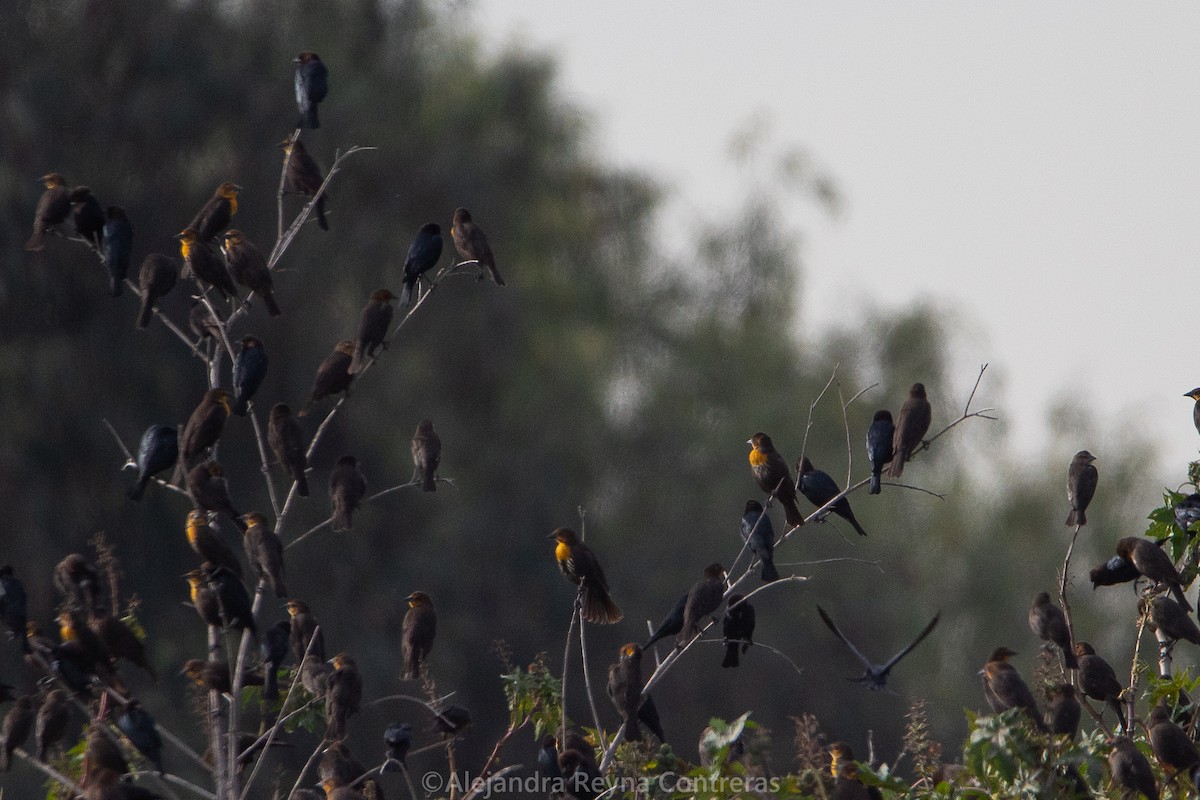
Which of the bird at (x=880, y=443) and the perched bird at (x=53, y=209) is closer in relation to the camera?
the bird at (x=880, y=443)

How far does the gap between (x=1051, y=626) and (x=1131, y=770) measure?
1.35 metres

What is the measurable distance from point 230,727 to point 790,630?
15526mm

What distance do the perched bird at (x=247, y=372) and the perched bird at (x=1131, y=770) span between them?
3.67 meters

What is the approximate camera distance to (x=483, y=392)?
18.8 m

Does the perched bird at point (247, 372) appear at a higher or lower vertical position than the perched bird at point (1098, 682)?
higher

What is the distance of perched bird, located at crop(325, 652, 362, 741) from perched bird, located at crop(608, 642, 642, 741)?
986 millimetres

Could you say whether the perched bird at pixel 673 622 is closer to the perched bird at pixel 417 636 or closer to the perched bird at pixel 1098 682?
the perched bird at pixel 417 636

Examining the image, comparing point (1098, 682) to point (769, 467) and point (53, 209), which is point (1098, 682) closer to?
point (769, 467)

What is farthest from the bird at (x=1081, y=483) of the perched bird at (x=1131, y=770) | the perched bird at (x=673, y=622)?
the perched bird at (x=1131, y=770)

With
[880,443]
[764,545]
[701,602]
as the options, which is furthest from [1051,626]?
[880,443]

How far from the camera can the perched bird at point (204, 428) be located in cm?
641

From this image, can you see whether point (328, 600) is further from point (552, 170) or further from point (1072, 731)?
point (1072, 731)

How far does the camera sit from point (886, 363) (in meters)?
24.5

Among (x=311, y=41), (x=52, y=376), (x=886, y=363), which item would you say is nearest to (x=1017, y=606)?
(x=886, y=363)
